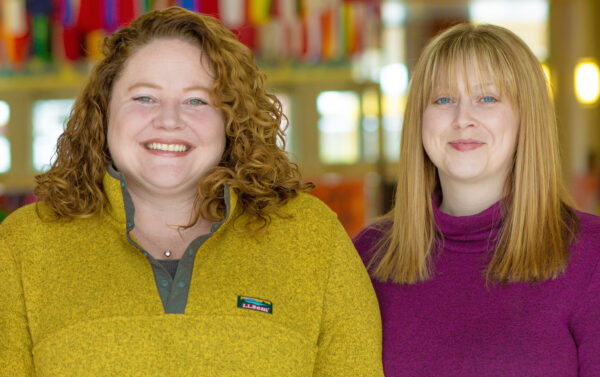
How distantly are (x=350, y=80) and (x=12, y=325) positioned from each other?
29.0 ft

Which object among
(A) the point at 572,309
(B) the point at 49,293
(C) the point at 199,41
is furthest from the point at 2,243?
(A) the point at 572,309

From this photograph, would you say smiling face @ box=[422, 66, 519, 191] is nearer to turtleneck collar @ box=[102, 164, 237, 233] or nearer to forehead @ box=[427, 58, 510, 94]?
forehead @ box=[427, 58, 510, 94]

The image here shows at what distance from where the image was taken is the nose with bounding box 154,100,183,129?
194 centimetres

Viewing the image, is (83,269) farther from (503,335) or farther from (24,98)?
(24,98)

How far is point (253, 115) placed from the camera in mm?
2105

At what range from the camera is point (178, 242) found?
205 cm

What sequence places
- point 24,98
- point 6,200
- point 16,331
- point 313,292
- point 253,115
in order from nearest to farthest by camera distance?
point 16,331, point 313,292, point 253,115, point 6,200, point 24,98

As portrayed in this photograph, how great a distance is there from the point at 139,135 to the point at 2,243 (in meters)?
0.41

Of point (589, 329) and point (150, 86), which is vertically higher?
point (150, 86)

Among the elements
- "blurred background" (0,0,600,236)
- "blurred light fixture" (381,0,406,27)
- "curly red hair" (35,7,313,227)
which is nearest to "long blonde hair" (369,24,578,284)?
"curly red hair" (35,7,313,227)

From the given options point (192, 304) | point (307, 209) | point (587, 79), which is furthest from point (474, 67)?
point (587, 79)

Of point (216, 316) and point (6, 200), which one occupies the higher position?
point (216, 316)

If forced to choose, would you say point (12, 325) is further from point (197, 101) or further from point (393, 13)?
point (393, 13)

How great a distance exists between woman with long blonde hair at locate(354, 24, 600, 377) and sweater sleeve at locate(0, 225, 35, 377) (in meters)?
0.86
